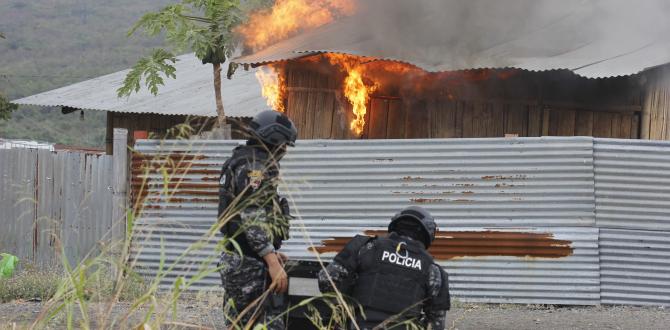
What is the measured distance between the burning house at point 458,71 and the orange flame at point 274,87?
0.02 m

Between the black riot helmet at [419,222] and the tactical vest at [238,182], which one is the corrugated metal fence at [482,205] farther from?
the black riot helmet at [419,222]

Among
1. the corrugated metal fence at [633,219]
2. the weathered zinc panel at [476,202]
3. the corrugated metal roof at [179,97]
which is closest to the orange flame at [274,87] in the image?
the weathered zinc panel at [476,202]

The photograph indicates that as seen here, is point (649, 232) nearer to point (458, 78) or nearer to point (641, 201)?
point (641, 201)

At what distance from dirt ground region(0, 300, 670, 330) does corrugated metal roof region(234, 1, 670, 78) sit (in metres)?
3.23

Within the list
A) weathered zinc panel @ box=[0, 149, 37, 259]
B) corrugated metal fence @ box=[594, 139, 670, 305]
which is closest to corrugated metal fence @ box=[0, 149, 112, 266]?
weathered zinc panel @ box=[0, 149, 37, 259]

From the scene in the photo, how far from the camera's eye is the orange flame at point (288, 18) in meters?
13.7

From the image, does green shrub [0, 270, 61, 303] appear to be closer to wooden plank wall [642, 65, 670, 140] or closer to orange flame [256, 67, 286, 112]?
orange flame [256, 67, 286, 112]

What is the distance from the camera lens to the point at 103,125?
47.6 metres

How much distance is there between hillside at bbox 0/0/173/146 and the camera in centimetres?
4538

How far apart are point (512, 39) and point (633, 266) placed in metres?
4.96

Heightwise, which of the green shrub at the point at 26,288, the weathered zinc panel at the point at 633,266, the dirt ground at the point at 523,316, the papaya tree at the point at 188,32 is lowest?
the green shrub at the point at 26,288

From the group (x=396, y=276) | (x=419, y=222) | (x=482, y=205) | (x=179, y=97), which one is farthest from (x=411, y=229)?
(x=179, y=97)

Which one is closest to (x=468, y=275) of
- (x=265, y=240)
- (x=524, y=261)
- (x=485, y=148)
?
(x=524, y=261)

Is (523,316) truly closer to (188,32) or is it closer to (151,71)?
(188,32)
